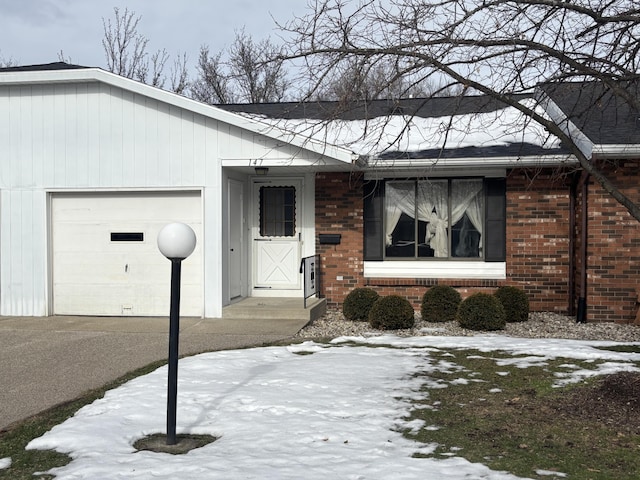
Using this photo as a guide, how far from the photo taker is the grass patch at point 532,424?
445cm

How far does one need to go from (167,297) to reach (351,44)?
21.1 feet

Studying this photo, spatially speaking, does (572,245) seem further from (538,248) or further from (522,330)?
(522,330)

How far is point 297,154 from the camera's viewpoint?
1063 cm

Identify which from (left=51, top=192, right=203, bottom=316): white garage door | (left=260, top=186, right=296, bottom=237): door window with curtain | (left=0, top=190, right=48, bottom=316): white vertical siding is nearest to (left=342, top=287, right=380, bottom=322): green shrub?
(left=260, top=186, right=296, bottom=237): door window with curtain

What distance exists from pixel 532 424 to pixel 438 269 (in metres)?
6.52

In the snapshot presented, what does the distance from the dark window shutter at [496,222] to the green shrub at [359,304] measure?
7.53 feet

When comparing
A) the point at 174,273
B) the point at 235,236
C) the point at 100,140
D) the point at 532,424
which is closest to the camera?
the point at 174,273

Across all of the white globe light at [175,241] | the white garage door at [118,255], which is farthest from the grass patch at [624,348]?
the white garage door at [118,255]

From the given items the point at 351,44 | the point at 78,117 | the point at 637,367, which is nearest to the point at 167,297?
the point at 78,117

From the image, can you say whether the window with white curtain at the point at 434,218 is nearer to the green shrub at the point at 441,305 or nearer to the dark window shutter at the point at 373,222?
the dark window shutter at the point at 373,222

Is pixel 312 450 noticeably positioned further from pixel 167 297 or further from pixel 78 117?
pixel 78 117

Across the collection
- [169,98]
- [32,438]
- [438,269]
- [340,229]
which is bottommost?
[32,438]

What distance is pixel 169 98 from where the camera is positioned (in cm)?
1050

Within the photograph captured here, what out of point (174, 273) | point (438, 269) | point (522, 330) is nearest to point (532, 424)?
point (174, 273)
